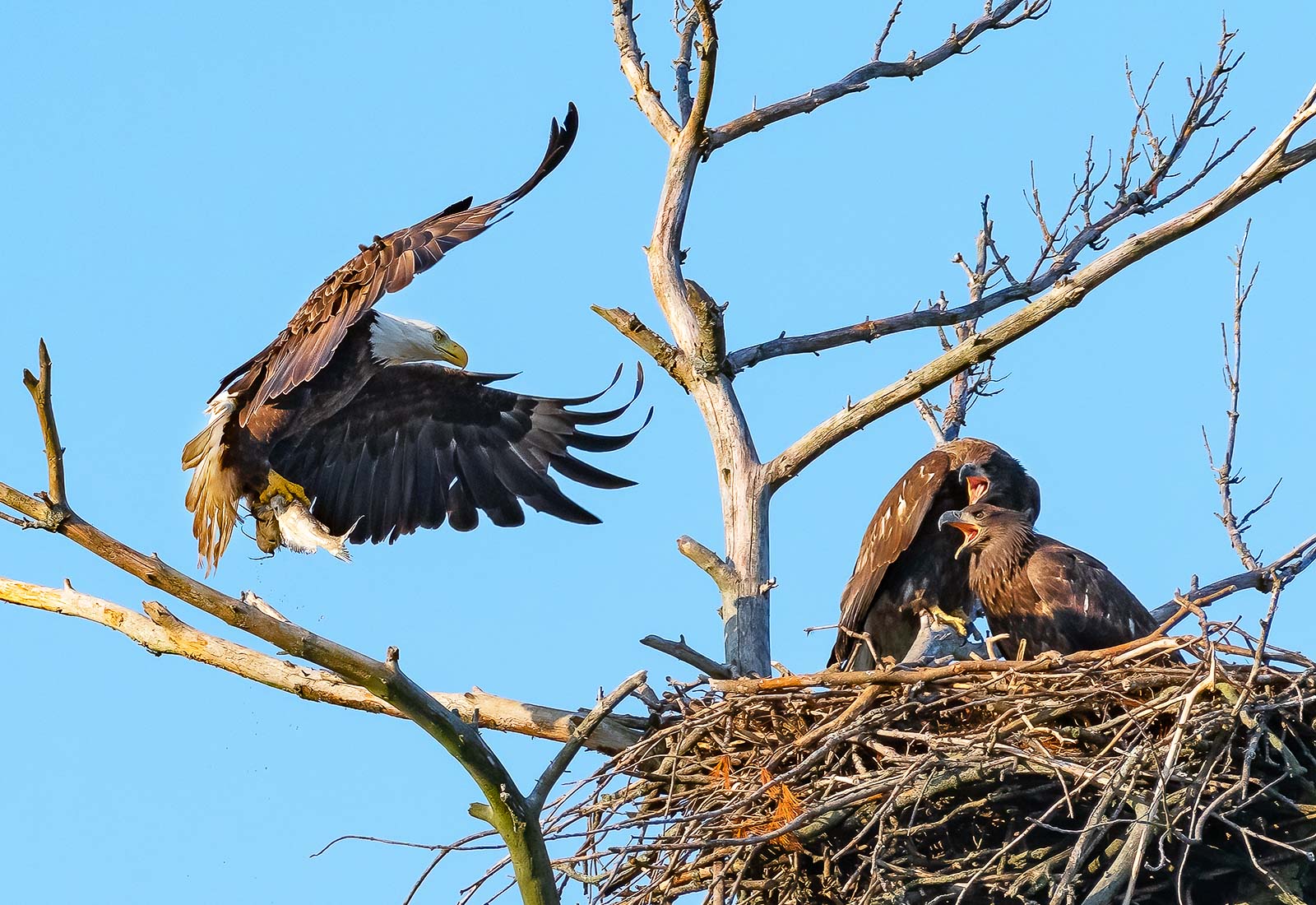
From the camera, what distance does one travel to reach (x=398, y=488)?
8.15 metres

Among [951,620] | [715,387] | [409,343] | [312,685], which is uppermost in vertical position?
[409,343]

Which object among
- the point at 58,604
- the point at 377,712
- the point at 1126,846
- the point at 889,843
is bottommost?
the point at 1126,846

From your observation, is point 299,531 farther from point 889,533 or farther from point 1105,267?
point 1105,267

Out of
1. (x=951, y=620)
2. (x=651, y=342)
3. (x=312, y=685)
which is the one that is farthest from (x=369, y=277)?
(x=951, y=620)

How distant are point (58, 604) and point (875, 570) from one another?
3397mm

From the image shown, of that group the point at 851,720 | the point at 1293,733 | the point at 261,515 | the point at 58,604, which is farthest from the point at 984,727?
the point at 261,515

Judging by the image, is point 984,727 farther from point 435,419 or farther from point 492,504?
point 435,419

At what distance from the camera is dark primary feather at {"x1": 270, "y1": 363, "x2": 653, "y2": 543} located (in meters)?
8.05

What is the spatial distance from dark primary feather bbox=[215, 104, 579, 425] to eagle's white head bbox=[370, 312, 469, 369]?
90cm

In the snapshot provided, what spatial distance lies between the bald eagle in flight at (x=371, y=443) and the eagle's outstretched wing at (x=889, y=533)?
1.35 metres

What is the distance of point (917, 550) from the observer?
7.05m

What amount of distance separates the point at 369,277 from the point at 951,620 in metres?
2.96

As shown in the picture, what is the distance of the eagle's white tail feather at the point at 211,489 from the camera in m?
7.49

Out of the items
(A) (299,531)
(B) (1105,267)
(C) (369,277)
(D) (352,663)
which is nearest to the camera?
(D) (352,663)
